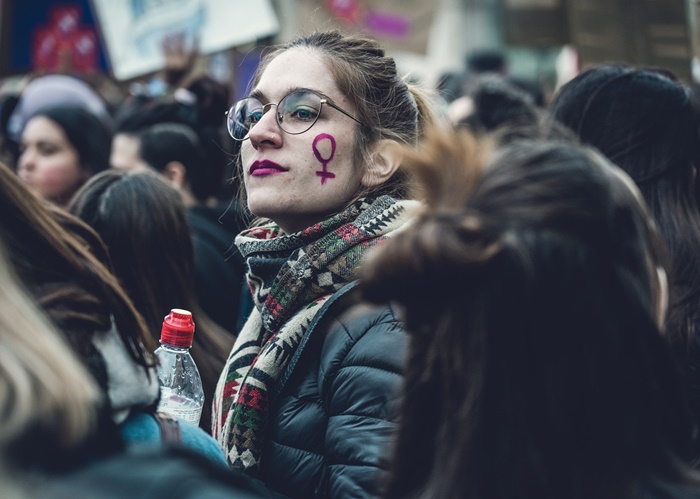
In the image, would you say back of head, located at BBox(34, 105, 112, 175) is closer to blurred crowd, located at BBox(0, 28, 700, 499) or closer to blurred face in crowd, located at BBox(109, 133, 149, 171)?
blurred face in crowd, located at BBox(109, 133, 149, 171)

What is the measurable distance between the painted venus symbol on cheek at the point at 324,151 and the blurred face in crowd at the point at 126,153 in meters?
2.53

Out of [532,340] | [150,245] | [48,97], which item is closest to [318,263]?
[150,245]

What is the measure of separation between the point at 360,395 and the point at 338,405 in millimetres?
78

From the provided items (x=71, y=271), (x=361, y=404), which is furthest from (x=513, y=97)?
(x=71, y=271)

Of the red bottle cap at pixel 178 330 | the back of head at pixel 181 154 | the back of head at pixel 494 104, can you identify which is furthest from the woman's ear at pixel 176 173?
the red bottle cap at pixel 178 330

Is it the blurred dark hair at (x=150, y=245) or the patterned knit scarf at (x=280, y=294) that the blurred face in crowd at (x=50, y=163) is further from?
the patterned knit scarf at (x=280, y=294)

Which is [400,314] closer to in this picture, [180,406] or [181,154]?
[180,406]

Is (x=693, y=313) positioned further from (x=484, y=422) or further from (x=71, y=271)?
(x=71, y=271)

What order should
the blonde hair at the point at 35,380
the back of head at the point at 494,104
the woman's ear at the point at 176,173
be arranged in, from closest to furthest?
the blonde hair at the point at 35,380, the woman's ear at the point at 176,173, the back of head at the point at 494,104

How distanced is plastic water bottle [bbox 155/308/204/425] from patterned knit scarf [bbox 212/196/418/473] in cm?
8

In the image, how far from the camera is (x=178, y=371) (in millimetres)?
2799

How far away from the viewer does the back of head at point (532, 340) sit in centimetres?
136

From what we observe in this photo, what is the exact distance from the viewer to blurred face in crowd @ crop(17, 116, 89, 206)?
538 centimetres

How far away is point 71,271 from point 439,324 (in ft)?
2.20
